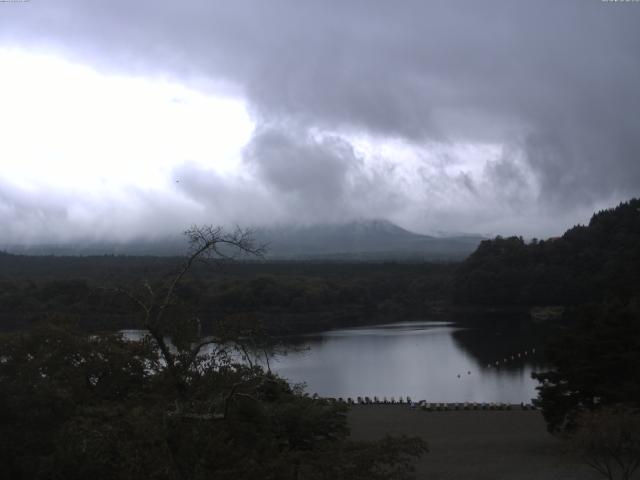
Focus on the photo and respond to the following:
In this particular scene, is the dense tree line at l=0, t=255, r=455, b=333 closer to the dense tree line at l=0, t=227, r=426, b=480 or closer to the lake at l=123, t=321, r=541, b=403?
the lake at l=123, t=321, r=541, b=403

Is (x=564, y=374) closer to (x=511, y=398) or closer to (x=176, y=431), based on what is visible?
(x=511, y=398)

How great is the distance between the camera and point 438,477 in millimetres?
12531

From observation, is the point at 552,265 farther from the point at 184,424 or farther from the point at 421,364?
the point at 184,424

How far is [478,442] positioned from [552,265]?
1818 inches

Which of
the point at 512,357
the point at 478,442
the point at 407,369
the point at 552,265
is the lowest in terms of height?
the point at 407,369

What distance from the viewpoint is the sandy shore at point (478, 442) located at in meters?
12.5

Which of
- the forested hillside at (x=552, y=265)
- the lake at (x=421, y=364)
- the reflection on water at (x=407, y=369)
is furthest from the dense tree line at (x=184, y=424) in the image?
the forested hillside at (x=552, y=265)

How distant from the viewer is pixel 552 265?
192 feet

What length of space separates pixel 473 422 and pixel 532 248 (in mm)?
48069

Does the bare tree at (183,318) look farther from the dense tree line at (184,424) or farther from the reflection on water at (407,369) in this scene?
the reflection on water at (407,369)

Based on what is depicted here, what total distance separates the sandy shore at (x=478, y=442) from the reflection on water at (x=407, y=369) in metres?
3.84

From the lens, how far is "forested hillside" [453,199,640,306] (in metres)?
55.2

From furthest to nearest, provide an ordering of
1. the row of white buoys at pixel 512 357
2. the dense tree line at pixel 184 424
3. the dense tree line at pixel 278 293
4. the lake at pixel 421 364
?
the dense tree line at pixel 278 293 < the row of white buoys at pixel 512 357 < the lake at pixel 421 364 < the dense tree line at pixel 184 424

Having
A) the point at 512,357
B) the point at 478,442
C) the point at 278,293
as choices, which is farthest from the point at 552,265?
the point at 478,442
